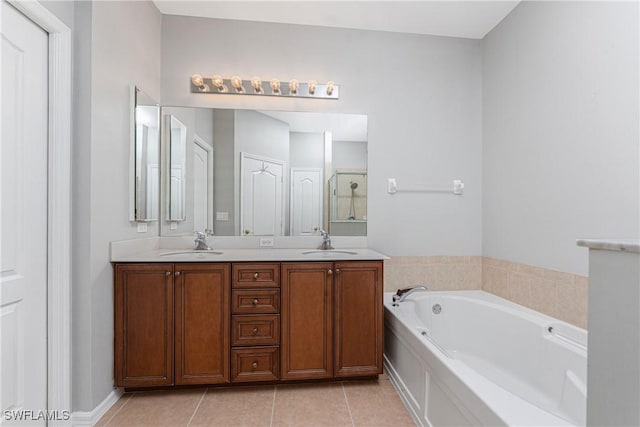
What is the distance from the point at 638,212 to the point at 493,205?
116 centimetres

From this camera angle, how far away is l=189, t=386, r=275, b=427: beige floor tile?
6.04 ft

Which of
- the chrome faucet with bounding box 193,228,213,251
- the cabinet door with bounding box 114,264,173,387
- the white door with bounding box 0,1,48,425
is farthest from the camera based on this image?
the chrome faucet with bounding box 193,228,213,251

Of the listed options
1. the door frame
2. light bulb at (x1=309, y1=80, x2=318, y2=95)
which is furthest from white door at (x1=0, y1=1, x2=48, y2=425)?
A: light bulb at (x1=309, y1=80, x2=318, y2=95)

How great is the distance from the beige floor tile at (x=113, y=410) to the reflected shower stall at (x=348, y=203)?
69.2 inches

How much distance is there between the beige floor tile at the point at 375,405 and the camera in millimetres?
1846

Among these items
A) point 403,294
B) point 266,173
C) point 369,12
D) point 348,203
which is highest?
point 369,12

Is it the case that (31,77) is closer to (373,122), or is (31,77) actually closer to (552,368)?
(373,122)

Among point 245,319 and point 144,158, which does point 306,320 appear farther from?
point 144,158

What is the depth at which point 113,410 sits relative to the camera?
194 centimetres

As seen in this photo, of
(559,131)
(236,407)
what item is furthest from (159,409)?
(559,131)

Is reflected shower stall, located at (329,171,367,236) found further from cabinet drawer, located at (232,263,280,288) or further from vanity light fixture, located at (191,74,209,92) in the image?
vanity light fixture, located at (191,74,209,92)

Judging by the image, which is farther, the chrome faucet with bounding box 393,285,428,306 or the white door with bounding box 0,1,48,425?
the chrome faucet with bounding box 393,285,428,306

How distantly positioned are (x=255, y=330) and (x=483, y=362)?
5.15 feet

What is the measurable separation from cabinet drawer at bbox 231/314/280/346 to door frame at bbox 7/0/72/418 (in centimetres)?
85
